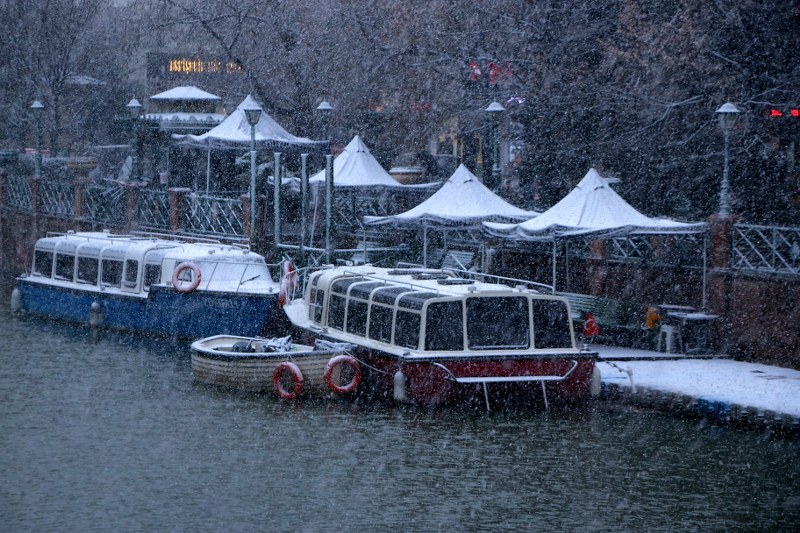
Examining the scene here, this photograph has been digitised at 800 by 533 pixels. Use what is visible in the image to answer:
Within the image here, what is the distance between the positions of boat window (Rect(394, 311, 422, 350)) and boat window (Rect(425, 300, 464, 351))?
0.21 meters

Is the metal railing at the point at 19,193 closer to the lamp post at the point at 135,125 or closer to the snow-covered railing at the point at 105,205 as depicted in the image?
the snow-covered railing at the point at 105,205

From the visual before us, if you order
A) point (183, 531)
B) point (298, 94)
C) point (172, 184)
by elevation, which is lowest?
point (183, 531)

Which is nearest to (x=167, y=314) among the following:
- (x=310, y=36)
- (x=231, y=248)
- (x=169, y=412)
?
(x=231, y=248)

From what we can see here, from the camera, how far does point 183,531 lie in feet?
42.8

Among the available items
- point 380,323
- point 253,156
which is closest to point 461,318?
point 380,323

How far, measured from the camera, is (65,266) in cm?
2964

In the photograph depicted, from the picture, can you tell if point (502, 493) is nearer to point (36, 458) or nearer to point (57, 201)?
point (36, 458)

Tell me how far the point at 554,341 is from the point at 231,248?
10.3 metres

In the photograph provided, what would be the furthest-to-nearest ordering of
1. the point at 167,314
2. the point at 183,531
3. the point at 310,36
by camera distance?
the point at 310,36 → the point at 167,314 → the point at 183,531

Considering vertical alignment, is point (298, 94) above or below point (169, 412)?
above

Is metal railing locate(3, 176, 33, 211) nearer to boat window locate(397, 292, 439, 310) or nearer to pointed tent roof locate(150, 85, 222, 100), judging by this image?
pointed tent roof locate(150, 85, 222, 100)

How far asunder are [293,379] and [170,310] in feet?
23.1

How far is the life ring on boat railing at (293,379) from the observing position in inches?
784

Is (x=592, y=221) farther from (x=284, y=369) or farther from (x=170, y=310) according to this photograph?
(x=170, y=310)
